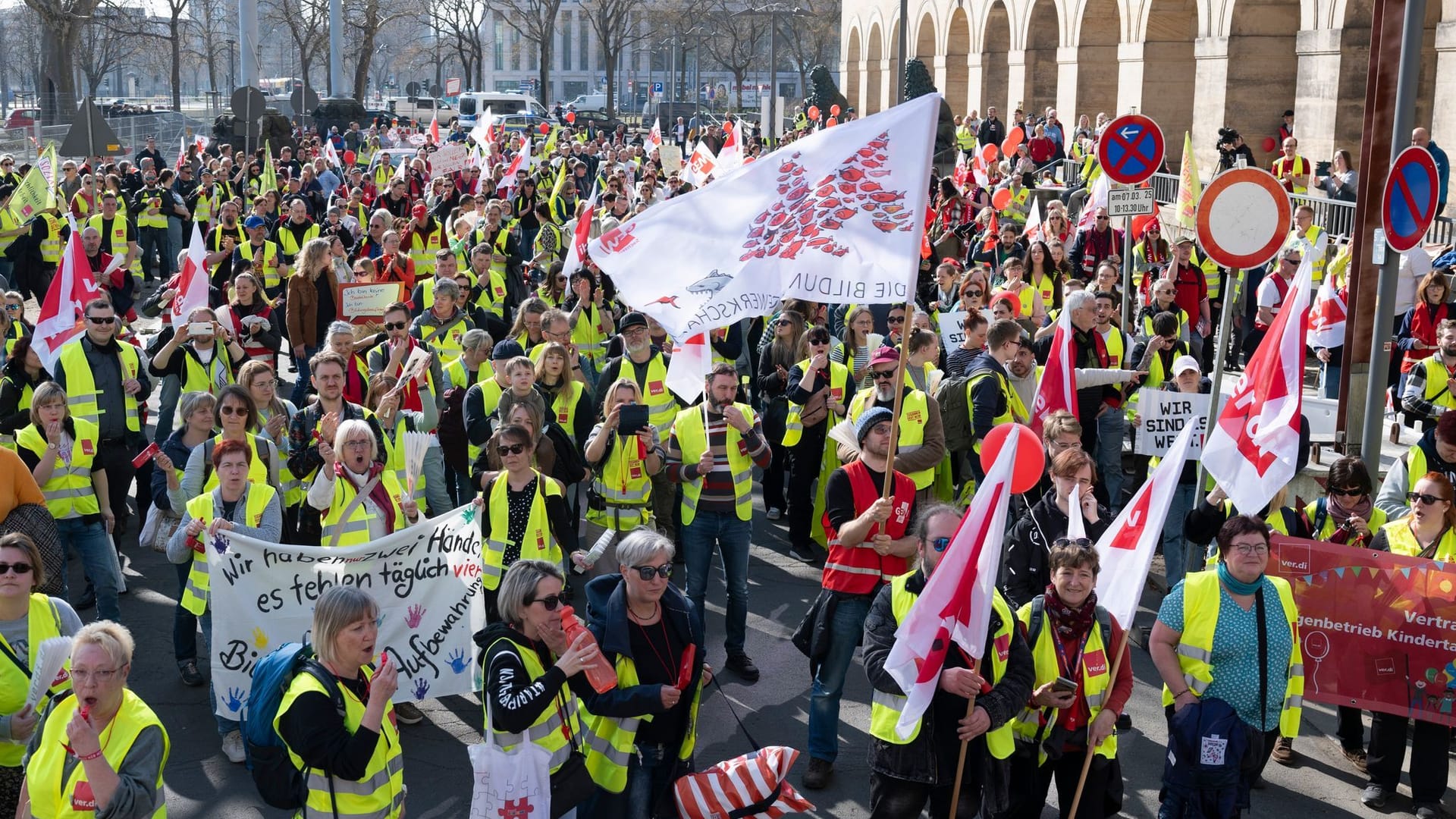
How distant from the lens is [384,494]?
7.63 m

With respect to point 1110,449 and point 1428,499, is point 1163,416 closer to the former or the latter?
point 1110,449

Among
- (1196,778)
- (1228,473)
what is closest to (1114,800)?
(1196,778)

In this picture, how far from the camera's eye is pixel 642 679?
550cm

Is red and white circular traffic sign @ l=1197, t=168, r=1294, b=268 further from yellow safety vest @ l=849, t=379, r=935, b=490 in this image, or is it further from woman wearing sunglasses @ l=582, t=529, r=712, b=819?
woman wearing sunglasses @ l=582, t=529, r=712, b=819

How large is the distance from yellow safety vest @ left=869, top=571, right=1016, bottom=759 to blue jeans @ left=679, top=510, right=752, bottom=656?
2619 mm

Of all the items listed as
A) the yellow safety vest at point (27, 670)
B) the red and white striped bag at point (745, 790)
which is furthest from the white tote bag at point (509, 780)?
the yellow safety vest at point (27, 670)

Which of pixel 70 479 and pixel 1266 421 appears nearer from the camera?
pixel 1266 421

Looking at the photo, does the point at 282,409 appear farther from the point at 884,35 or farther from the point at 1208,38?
the point at 884,35

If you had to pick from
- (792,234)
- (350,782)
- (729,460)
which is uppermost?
(792,234)

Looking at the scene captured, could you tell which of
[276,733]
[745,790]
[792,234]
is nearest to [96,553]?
[276,733]

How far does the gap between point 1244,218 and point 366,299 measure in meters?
7.40

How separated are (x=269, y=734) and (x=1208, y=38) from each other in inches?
1039

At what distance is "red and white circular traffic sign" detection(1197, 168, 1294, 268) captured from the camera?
28.2ft

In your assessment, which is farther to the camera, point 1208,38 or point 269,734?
point 1208,38
